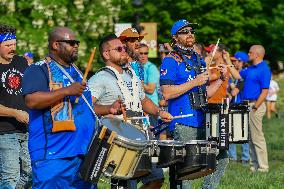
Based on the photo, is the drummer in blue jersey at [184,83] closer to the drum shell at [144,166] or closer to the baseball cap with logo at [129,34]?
the baseball cap with logo at [129,34]

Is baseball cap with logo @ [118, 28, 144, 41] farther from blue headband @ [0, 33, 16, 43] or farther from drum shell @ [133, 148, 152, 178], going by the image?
drum shell @ [133, 148, 152, 178]

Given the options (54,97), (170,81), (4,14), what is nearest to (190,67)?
(170,81)

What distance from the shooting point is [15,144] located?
11.2 meters

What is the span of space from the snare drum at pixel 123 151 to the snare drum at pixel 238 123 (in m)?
2.93

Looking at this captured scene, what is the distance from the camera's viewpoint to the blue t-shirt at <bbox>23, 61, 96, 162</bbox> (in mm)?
8469

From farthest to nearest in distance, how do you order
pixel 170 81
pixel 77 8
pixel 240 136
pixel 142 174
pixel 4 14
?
pixel 77 8 → pixel 4 14 → pixel 240 136 → pixel 170 81 → pixel 142 174

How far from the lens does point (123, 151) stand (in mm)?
8344

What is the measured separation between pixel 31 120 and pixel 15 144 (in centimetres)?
259

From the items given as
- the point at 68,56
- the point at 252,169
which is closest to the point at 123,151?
the point at 68,56

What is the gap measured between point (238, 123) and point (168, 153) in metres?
2.62

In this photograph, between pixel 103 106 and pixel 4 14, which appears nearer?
pixel 103 106

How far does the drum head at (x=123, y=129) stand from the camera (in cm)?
843

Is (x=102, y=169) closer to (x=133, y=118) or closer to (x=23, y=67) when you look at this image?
(x=133, y=118)

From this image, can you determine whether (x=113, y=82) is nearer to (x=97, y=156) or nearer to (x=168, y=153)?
(x=168, y=153)
